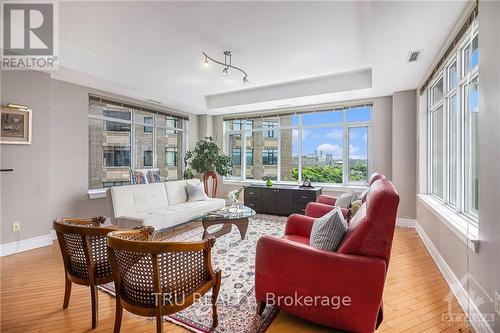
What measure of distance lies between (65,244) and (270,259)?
5.18ft

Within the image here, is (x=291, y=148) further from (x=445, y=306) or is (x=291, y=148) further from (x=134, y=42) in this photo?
(x=445, y=306)

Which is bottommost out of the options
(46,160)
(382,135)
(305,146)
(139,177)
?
(139,177)

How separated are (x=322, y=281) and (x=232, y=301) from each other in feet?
3.02

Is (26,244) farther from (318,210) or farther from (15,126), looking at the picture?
(318,210)

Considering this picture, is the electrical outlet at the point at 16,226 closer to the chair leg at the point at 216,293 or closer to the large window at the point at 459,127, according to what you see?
the chair leg at the point at 216,293

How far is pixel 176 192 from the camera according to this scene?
490 centimetres

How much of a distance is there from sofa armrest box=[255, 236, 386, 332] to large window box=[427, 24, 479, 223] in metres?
1.49

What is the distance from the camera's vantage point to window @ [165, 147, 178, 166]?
612 cm

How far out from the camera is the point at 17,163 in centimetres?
342

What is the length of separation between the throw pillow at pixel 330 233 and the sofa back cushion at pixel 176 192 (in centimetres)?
345

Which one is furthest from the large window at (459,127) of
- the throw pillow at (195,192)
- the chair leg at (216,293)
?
the throw pillow at (195,192)

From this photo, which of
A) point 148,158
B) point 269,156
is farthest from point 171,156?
point 269,156

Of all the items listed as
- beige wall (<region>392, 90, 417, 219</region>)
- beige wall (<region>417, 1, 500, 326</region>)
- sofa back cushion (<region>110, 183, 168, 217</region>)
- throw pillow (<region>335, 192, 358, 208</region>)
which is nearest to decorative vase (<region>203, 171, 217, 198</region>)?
sofa back cushion (<region>110, 183, 168, 217</region>)

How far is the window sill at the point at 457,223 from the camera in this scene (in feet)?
6.35
